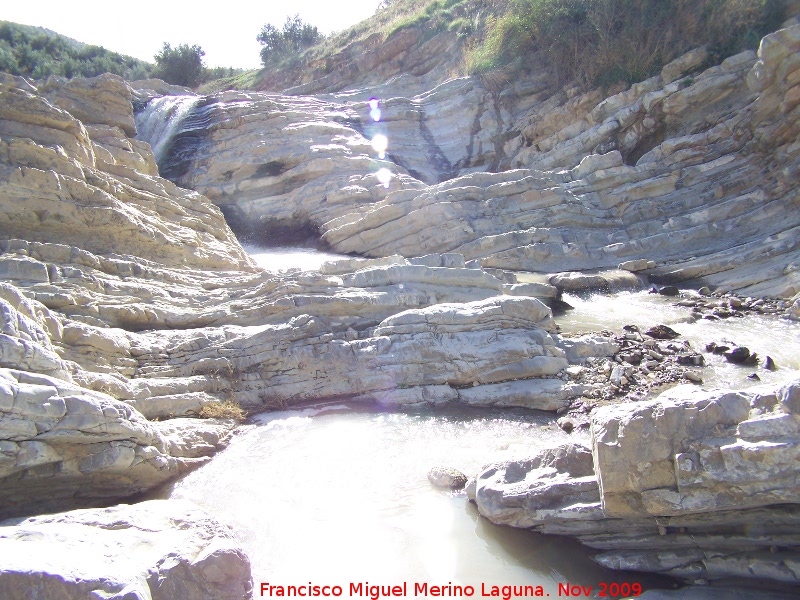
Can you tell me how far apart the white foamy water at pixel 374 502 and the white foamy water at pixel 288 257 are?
899 cm

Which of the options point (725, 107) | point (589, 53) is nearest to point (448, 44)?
point (589, 53)

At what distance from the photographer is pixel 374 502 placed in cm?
579

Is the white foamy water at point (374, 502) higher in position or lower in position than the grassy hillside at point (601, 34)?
lower

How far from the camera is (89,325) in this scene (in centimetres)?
812

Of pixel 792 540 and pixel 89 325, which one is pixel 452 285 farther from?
pixel 792 540

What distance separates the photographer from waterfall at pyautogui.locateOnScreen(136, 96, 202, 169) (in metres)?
22.6

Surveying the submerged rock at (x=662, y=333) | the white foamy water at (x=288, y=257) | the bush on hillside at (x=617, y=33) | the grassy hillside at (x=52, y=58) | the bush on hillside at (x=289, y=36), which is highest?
the bush on hillside at (x=289, y=36)

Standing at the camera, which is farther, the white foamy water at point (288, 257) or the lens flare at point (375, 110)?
the lens flare at point (375, 110)

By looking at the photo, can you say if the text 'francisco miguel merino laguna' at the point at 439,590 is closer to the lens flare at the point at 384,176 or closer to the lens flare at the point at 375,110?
the lens flare at the point at 384,176

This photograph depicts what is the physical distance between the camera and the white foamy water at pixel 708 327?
860cm

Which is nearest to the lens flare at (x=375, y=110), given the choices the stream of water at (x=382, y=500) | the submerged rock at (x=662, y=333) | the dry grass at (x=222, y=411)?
the submerged rock at (x=662, y=333)

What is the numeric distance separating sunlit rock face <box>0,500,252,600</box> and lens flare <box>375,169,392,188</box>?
15.7 meters

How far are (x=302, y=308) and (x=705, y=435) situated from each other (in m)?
6.92

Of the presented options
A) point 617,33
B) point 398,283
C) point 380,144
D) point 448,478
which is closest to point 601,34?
point 617,33
